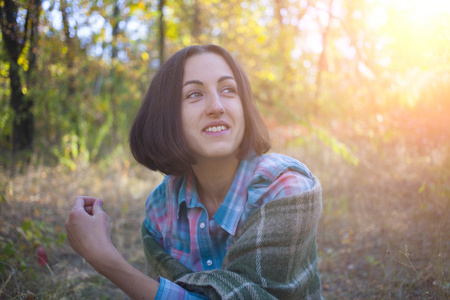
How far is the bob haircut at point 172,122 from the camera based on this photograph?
1640 mm

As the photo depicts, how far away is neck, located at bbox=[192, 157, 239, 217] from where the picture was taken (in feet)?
5.74

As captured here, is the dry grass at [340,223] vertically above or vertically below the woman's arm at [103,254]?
below

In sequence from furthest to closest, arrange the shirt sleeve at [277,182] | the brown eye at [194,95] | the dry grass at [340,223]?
the dry grass at [340,223], the brown eye at [194,95], the shirt sleeve at [277,182]

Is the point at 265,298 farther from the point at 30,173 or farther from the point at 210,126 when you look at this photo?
the point at 30,173

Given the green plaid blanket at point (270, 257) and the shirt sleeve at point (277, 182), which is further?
the shirt sleeve at point (277, 182)

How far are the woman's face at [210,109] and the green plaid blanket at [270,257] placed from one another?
0.37m

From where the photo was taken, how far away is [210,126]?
1.57 m

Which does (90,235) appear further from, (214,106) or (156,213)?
(214,106)

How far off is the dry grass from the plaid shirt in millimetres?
557

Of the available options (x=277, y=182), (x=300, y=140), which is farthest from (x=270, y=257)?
(x=300, y=140)

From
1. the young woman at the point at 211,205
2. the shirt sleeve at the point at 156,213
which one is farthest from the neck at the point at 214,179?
the shirt sleeve at the point at 156,213

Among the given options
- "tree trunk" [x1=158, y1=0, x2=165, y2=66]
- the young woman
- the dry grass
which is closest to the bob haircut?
the young woman

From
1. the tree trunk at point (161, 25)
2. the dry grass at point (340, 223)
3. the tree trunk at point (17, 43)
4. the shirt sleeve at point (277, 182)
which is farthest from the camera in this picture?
the tree trunk at point (161, 25)

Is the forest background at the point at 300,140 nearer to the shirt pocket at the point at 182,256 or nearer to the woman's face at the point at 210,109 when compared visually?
the shirt pocket at the point at 182,256
